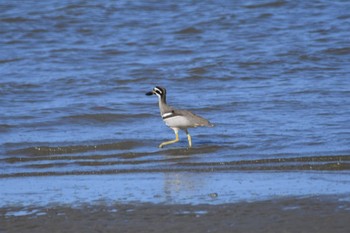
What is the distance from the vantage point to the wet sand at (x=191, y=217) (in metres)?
7.66

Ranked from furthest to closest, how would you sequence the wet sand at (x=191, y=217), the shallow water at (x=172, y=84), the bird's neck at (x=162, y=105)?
the bird's neck at (x=162, y=105)
the shallow water at (x=172, y=84)
the wet sand at (x=191, y=217)

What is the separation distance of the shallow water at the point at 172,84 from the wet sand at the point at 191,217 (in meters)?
1.99

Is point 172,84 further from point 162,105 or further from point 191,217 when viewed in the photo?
point 191,217

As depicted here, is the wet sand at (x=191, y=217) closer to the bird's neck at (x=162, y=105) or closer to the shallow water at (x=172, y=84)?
the shallow water at (x=172, y=84)

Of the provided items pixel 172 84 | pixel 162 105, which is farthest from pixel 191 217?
pixel 172 84

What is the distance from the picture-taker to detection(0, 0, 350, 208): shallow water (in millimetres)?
11812

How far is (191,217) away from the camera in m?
7.98

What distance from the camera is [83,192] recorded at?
929 cm

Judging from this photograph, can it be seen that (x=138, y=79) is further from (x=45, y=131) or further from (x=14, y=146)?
(x=14, y=146)

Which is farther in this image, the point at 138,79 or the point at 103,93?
the point at 138,79

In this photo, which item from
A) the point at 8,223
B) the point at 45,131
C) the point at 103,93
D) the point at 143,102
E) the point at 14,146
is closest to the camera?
the point at 8,223

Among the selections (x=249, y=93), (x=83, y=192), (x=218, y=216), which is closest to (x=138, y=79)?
(x=249, y=93)

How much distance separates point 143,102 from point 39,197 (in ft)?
24.9

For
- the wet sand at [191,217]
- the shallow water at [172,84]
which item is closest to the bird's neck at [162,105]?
the shallow water at [172,84]
